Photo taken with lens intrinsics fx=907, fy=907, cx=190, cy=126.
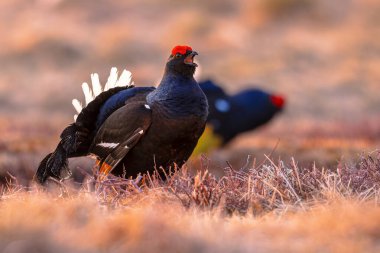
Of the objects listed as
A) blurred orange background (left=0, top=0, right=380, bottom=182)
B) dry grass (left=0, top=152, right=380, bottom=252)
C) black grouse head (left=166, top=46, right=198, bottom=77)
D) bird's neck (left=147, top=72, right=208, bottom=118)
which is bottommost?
blurred orange background (left=0, top=0, right=380, bottom=182)

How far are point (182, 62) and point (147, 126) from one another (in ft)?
1.53

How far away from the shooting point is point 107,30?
26656 mm

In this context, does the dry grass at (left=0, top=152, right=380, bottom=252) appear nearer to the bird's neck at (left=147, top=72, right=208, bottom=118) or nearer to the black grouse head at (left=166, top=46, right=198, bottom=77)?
the bird's neck at (left=147, top=72, right=208, bottom=118)

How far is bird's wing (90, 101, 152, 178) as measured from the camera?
18.3ft

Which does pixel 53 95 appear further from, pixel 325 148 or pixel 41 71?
pixel 325 148

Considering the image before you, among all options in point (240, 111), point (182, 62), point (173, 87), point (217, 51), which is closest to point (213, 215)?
point (173, 87)

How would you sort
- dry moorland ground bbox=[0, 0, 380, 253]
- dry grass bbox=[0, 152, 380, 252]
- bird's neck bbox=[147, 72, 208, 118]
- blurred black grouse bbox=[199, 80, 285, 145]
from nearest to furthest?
dry grass bbox=[0, 152, 380, 252] → dry moorland ground bbox=[0, 0, 380, 253] → bird's neck bbox=[147, 72, 208, 118] → blurred black grouse bbox=[199, 80, 285, 145]

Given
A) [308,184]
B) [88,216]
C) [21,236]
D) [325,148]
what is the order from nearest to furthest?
[21,236], [88,216], [308,184], [325,148]

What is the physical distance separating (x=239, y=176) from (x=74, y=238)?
5.77 feet

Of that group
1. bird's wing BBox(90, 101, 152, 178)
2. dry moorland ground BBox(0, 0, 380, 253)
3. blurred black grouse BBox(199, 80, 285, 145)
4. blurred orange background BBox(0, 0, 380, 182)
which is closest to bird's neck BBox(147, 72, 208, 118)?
bird's wing BBox(90, 101, 152, 178)

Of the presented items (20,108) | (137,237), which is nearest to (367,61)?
(20,108)

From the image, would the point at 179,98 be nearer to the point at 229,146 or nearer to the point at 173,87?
the point at 173,87

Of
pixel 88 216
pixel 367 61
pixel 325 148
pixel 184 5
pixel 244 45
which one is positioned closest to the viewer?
pixel 88 216

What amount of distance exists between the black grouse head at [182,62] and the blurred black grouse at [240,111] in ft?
15.7
